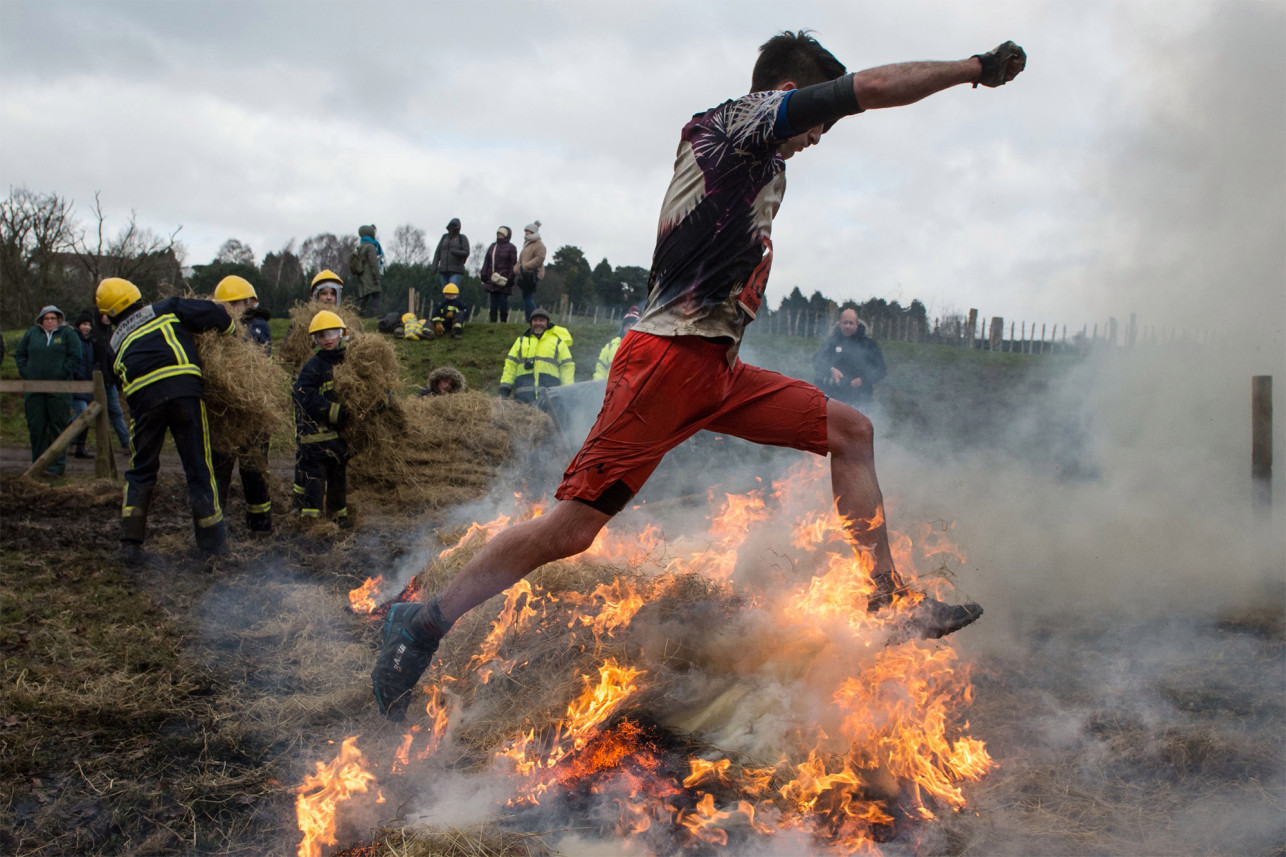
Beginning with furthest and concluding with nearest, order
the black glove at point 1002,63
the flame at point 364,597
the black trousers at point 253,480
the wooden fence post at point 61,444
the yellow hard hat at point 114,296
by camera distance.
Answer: the wooden fence post at point 61,444
the black trousers at point 253,480
the yellow hard hat at point 114,296
the flame at point 364,597
the black glove at point 1002,63

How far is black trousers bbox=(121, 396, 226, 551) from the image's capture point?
18.6ft

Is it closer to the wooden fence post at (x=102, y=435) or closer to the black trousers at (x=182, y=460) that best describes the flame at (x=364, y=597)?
the black trousers at (x=182, y=460)

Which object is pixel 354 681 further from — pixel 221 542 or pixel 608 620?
pixel 221 542

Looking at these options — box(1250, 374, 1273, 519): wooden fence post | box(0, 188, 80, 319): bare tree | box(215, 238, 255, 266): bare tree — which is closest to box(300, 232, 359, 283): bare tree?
box(215, 238, 255, 266): bare tree

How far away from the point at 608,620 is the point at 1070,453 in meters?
7.29

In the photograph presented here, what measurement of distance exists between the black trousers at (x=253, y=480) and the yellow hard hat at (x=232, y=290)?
4.17 feet

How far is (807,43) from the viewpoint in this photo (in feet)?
8.96

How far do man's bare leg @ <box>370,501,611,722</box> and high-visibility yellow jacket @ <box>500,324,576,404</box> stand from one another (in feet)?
23.3

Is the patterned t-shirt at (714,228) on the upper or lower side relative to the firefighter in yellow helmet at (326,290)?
lower

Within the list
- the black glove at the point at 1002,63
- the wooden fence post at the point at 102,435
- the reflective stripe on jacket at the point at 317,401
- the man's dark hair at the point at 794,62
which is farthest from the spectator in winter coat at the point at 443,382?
the black glove at the point at 1002,63

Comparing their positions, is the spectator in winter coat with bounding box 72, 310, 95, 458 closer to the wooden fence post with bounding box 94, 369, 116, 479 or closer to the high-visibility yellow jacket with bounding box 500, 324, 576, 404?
the wooden fence post with bounding box 94, 369, 116, 479

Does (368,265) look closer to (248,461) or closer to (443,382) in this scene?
(443,382)

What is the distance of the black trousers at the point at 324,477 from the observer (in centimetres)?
710

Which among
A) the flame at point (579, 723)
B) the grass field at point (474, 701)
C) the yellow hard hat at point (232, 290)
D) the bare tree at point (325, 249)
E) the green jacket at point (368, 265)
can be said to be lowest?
the grass field at point (474, 701)
